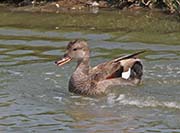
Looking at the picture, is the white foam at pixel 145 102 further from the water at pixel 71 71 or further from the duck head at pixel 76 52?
the duck head at pixel 76 52

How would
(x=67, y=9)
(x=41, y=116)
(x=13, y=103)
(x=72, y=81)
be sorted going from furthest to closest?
1. (x=67, y=9)
2. (x=72, y=81)
3. (x=13, y=103)
4. (x=41, y=116)

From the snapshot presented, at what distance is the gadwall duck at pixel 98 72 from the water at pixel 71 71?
17cm

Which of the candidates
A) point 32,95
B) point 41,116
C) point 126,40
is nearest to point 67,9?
point 126,40

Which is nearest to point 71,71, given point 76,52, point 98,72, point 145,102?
point 76,52

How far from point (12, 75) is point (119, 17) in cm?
471

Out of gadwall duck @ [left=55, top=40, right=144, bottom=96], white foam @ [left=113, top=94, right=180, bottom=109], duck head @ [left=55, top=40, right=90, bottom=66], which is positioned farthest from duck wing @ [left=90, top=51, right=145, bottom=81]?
white foam @ [left=113, top=94, right=180, bottom=109]

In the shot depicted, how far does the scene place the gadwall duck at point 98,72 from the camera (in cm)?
1070

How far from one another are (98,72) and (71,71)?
115cm

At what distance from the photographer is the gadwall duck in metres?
10.7

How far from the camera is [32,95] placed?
10.5 m

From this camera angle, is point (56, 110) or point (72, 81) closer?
point (56, 110)

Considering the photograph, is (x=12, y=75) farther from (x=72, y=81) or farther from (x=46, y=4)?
(x=46, y=4)

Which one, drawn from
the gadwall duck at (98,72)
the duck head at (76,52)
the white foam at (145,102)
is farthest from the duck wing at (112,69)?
the white foam at (145,102)

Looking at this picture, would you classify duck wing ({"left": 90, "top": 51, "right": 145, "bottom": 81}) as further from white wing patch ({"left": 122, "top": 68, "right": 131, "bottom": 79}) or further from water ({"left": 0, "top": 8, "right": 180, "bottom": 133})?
water ({"left": 0, "top": 8, "right": 180, "bottom": 133})
